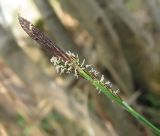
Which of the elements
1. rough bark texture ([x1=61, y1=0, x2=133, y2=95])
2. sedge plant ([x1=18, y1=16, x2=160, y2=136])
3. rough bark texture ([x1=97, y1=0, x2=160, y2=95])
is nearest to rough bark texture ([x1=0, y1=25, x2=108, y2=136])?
rough bark texture ([x1=61, y1=0, x2=133, y2=95])

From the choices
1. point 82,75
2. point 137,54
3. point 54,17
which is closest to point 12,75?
point 54,17

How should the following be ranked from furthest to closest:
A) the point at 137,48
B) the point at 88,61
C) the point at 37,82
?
1. the point at 137,48
2. the point at 88,61
3. the point at 37,82

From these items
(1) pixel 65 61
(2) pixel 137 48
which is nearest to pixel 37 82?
(2) pixel 137 48

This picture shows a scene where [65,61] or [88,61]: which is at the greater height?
[88,61]

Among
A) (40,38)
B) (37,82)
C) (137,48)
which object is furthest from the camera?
(137,48)

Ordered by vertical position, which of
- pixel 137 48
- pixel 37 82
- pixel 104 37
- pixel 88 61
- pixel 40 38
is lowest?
Result: pixel 40 38

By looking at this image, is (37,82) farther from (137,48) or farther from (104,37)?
(137,48)

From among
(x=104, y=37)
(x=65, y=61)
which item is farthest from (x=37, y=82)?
(x=65, y=61)

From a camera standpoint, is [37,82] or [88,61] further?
[88,61]

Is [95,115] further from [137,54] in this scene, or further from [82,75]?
[82,75]
